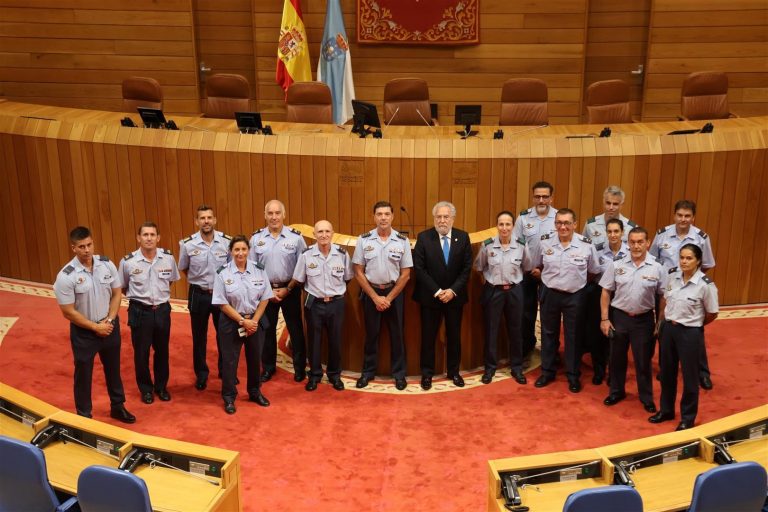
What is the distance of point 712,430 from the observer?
4.65 meters

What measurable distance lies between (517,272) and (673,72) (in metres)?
5.34

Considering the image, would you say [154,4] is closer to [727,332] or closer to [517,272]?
[517,272]

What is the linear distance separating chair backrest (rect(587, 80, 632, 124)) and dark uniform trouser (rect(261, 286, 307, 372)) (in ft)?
13.7

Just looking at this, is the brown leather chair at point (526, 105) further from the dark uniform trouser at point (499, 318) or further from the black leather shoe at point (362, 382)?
the black leather shoe at point (362, 382)

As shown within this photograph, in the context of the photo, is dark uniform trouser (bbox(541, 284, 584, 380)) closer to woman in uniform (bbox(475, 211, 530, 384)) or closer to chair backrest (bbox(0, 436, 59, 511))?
woman in uniform (bbox(475, 211, 530, 384))

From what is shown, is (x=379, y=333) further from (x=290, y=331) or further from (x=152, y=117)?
(x=152, y=117)

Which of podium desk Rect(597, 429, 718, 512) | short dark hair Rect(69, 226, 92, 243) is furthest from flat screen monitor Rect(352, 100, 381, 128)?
podium desk Rect(597, 429, 718, 512)

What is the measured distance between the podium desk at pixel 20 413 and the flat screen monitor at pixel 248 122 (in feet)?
12.3

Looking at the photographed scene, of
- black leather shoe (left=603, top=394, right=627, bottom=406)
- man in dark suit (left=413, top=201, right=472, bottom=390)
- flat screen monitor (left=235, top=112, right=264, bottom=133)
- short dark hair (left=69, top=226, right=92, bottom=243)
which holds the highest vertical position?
flat screen monitor (left=235, top=112, right=264, bottom=133)

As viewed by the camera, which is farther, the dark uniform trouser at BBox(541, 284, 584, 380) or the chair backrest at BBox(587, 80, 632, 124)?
the chair backrest at BBox(587, 80, 632, 124)

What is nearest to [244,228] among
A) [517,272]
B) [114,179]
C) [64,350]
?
[114,179]

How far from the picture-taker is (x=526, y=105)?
918cm

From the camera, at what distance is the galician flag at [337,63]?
34.6ft

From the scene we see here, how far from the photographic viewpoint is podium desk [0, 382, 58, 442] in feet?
15.8
